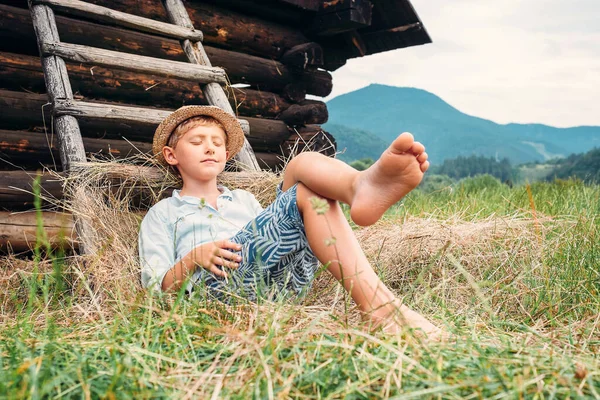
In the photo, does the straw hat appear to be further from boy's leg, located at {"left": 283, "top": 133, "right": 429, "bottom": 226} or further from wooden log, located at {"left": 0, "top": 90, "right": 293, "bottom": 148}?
boy's leg, located at {"left": 283, "top": 133, "right": 429, "bottom": 226}

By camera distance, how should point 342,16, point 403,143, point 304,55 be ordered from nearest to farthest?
point 403,143
point 342,16
point 304,55

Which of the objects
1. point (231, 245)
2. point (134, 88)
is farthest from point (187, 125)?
point (134, 88)

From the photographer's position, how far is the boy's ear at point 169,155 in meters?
2.75

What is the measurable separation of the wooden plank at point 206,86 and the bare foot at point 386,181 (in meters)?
1.41

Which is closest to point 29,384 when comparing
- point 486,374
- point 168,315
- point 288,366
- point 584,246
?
point 168,315

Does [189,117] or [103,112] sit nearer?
[189,117]

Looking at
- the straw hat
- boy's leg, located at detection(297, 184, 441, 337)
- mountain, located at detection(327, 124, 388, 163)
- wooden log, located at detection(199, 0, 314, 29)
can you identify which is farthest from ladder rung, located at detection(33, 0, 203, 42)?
mountain, located at detection(327, 124, 388, 163)

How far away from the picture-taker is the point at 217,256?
2258mm

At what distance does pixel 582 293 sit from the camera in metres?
2.33

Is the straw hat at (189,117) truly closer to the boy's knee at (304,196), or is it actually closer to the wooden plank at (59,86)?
the wooden plank at (59,86)

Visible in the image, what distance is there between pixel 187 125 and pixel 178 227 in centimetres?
51

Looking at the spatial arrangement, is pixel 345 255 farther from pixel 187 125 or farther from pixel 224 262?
pixel 187 125

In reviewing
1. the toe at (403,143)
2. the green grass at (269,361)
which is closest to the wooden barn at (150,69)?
the green grass at (269,361)

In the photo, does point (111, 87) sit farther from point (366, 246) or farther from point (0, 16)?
point (366, 246)
